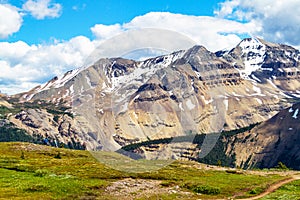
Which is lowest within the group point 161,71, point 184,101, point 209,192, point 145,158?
point 209,192

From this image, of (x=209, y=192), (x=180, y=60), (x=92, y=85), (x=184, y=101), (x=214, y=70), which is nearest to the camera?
(x=184, y=101)

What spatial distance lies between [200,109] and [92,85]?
8835 millimetres

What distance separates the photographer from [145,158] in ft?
62.3

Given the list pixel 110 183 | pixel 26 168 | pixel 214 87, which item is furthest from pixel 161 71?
pixel 26 168

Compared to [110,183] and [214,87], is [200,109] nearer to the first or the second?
[214,87]

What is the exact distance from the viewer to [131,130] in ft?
65.6

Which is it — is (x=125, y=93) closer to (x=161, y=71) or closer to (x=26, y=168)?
(x=161, y=71)

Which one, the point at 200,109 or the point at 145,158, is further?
the point at 145,158

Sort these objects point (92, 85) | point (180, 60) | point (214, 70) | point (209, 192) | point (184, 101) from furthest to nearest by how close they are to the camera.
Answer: point (209, 192)
point (92, 85)
point (180, 60)
point (214, 70)
point (184, 101)

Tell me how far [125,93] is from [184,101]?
4064 mm

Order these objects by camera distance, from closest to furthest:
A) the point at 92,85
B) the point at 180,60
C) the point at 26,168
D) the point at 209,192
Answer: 1. the point at 180,60
2. the point at 92,85
3. the point at 209,192
4. the point at 26,168

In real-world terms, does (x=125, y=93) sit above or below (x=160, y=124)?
above

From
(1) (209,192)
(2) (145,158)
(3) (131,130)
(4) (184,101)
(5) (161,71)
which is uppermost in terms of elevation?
(5) (161,71)

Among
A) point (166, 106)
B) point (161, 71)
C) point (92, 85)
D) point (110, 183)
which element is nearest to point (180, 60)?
point (161, 71)
